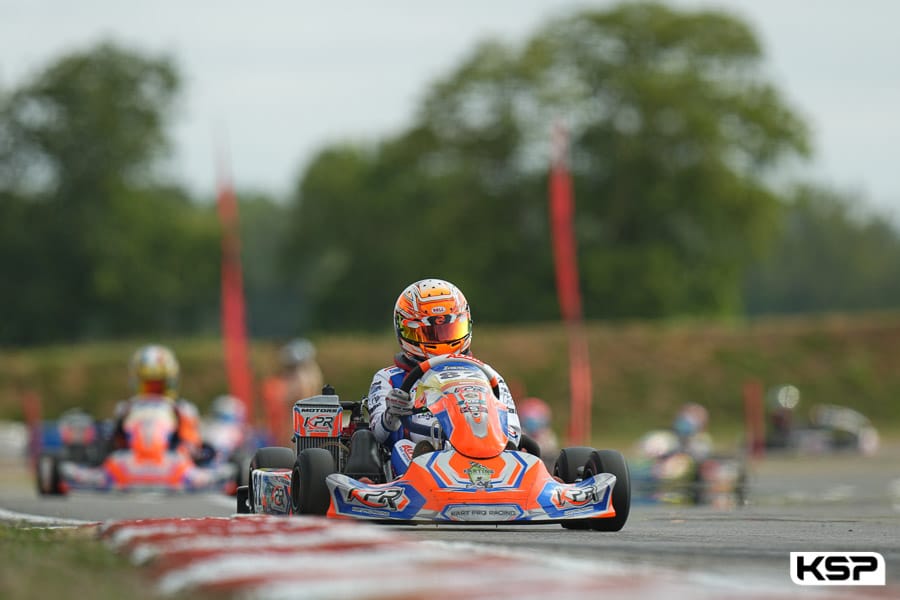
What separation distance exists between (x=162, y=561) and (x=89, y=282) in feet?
211

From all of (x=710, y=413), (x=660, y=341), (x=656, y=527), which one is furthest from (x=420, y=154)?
(x=656, y=527)

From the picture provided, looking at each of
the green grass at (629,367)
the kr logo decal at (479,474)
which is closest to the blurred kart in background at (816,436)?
the green grass at (629,367)

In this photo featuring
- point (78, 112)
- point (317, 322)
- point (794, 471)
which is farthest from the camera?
point (317, 322)

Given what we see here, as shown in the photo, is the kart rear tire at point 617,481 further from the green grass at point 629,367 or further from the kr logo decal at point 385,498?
the green grass at point 629,367

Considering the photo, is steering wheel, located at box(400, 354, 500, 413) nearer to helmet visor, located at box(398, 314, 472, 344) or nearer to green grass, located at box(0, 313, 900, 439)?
helmet visor, located at box(398, 314, 472, 344)

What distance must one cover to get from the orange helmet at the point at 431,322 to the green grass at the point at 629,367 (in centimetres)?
3670

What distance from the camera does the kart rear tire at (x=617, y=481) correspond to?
1034 centimetres

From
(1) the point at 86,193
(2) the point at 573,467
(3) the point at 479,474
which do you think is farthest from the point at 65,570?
(1) the point at 86,193

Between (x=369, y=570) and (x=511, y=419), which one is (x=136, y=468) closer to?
(x=511, y=419)

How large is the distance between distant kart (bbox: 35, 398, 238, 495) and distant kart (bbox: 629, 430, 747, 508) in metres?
5.19

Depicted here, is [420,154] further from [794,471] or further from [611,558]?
[611,558]

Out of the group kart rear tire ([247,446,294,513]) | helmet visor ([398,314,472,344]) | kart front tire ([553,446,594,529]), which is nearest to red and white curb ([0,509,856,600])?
kart front tire ([553,446,594,529])

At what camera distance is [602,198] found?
63188 millimetres

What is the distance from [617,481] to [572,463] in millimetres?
564
